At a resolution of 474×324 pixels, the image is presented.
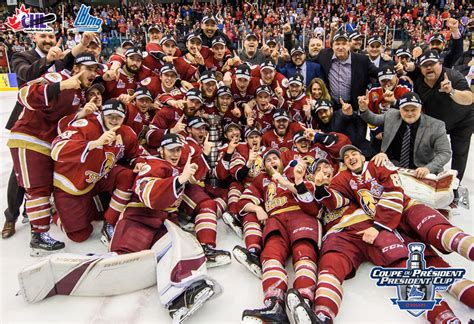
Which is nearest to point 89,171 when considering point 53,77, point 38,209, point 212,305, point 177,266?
point 38,209

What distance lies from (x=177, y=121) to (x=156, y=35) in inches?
74.0

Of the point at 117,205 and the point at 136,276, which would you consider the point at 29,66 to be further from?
the point at 136,276

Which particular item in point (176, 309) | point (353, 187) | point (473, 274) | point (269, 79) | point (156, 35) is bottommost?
point (473, 274)

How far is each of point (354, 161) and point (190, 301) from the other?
5.14ft

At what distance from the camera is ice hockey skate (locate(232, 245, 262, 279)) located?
2.43 meters

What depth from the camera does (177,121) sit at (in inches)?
147

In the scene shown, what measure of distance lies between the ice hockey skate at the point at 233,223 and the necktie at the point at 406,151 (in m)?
1.61

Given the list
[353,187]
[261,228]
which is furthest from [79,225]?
[353,187]

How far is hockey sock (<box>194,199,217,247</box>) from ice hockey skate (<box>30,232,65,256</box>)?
3.55 ft

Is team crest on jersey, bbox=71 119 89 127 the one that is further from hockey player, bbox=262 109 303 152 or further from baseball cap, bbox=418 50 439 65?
baseball cap, bbox=418 50 439 65

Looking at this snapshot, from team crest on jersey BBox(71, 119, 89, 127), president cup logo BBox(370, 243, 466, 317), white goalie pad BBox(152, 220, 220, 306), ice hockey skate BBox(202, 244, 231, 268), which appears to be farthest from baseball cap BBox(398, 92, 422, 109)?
team crest on jersey BBox(71, 119, 89, 127)

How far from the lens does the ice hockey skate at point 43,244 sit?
2.74 metres

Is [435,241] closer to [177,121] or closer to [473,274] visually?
[473,274]

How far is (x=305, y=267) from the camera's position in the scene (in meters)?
2.29
